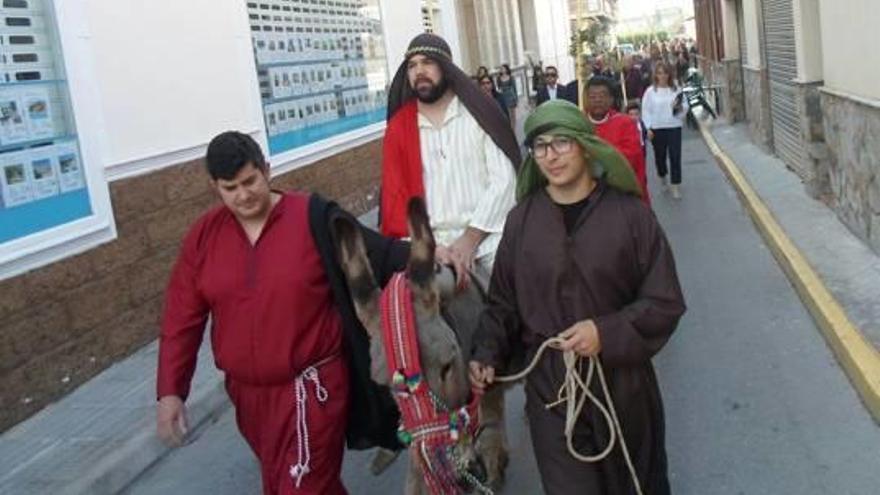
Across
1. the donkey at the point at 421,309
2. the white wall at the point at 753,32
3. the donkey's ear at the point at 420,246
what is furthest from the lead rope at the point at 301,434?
the white wall at the point at 753,32

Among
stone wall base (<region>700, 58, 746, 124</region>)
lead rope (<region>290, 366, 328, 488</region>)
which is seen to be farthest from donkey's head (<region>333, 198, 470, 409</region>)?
stone wall base (<region>700, 58, 746, 124</region>)

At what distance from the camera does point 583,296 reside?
3.12 metres

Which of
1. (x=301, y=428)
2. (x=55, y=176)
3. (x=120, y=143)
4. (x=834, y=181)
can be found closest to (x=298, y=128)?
(x=120, y=143)

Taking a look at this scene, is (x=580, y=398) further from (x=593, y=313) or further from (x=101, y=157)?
(x=101, y=157)

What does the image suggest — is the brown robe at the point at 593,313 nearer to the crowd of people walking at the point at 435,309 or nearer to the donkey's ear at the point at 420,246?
the crowd of people walking at the point at 435,309

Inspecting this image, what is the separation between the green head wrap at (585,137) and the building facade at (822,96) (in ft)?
17.5

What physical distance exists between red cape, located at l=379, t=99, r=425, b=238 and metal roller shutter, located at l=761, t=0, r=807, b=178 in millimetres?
7912

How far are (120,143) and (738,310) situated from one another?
4703 millimetres

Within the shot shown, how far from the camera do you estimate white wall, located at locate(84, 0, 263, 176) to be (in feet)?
25.8

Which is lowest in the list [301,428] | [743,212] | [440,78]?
[743,212]

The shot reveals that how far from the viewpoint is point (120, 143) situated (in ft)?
26.0

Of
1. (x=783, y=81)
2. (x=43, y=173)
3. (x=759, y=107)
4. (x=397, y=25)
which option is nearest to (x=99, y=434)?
(x=43, y=173)

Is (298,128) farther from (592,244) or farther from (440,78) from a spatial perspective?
(592,244)

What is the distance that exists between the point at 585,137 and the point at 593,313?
1.71ft
